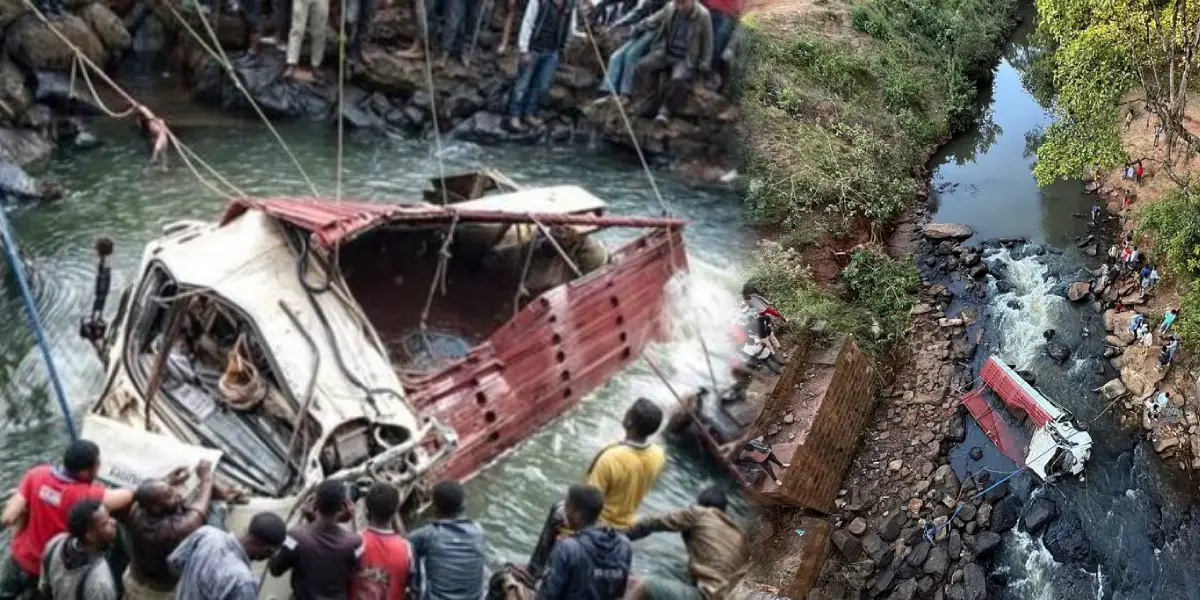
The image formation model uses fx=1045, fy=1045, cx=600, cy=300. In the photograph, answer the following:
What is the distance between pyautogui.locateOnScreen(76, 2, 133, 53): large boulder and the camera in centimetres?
1316

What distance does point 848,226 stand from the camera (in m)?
15.4

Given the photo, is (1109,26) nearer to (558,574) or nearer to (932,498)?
(932,498)

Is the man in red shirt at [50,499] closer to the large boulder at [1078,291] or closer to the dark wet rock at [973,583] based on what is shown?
the dark wet rock at [973,583]

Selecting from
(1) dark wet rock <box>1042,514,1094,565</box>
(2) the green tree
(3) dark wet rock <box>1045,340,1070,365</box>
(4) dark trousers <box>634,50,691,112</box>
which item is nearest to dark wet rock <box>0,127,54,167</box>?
(4) dark trousers <box>634,50,691,112</box>

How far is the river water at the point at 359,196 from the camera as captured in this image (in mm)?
7730

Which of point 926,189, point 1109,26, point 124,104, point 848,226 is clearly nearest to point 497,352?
point 124,104

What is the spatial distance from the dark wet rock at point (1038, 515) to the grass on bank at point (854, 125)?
282 cm

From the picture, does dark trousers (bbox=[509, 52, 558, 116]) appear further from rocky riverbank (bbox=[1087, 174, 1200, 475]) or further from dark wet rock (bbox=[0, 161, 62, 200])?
rocky riverbank (bbox=[1087, 174, 1200, 475])

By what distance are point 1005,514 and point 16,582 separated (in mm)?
10337

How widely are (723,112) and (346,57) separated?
5.10m

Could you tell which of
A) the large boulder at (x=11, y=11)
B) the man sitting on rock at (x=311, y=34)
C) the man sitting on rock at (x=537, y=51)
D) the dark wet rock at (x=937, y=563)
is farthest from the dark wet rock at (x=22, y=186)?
the dark wet rock at (x=937, y=563)

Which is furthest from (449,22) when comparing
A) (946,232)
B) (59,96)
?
(946,232)

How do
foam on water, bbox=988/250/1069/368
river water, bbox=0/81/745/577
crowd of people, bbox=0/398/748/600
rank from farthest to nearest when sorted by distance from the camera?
1. foam on water, bbox=988/250/1069/368
2. river water, bbox=0/81/745/577
3. crowd of people, bbox=0/398/748/600

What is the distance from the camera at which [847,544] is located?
11602 millimetres
